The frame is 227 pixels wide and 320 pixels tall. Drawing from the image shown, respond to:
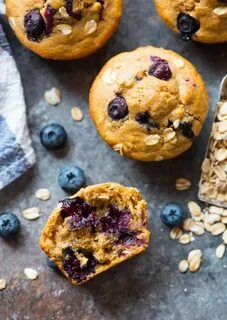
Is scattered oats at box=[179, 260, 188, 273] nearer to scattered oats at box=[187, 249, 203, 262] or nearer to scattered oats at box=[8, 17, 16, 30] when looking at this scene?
scattered oats at box=[187, 249, 203, 262]

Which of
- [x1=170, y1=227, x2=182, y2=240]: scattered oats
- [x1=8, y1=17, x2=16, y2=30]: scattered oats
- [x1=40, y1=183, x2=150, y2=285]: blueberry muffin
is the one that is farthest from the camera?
[x1=170, y1=227, x2=182, y2=240]: scattered oats

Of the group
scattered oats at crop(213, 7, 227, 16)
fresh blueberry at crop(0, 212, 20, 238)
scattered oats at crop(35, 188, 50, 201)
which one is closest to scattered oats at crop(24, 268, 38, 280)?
fresh blueberry at crop(0, 212, 20, 238)

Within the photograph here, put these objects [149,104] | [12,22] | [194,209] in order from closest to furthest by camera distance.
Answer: [149,104], [12,22], [194,209]

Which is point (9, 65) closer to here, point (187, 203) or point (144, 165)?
point (144, 165)

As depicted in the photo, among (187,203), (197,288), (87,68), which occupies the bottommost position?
(197,288)

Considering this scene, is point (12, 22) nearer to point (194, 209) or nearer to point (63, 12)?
point (63, 12)

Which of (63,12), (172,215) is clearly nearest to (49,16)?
(63,12)

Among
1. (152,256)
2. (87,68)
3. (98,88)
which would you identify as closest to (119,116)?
(98,88)
